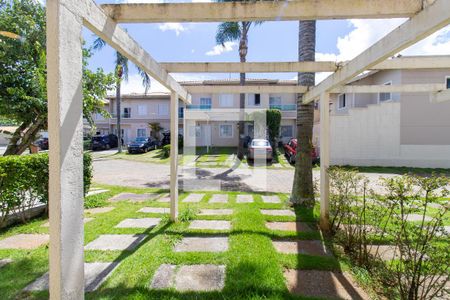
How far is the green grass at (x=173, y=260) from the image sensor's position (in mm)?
2895

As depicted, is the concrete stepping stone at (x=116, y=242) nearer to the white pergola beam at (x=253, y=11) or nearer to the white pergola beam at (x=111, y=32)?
the white pergola beam at (x=111, y=32)

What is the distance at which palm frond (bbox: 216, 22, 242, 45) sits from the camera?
16516 mm

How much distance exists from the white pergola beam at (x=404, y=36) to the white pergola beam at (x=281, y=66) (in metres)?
0.68

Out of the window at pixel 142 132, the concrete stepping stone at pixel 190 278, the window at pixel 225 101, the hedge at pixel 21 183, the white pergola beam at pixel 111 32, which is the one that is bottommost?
the concrete stepping stone at pixel 190 278

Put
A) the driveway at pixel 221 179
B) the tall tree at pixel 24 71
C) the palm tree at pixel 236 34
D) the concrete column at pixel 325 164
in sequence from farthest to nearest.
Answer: the palm tree at pixel 236 34, the driveway at pixel 221 179, the tall tree at pixel 24 71, the concrete column at pixel 325 164

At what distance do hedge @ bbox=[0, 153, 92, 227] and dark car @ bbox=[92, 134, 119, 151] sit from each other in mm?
22575

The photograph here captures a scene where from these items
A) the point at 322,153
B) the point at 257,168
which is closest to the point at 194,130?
the point at 257,168

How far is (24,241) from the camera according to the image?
4.39 metres

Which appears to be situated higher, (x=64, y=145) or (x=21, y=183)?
(x=64, y=145)

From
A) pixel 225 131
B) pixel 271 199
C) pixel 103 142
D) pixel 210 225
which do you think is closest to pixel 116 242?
pixel 210 225

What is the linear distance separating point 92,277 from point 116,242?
115 centimetres

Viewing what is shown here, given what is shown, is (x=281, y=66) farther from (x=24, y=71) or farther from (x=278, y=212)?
(x=24, y=71)

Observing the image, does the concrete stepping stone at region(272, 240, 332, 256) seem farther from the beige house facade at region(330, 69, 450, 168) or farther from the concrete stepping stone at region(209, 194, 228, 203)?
the beige house facade at region(330, 69, 450, 168)

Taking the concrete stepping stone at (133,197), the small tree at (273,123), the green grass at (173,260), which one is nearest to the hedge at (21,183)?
the green grass at (173,260)
